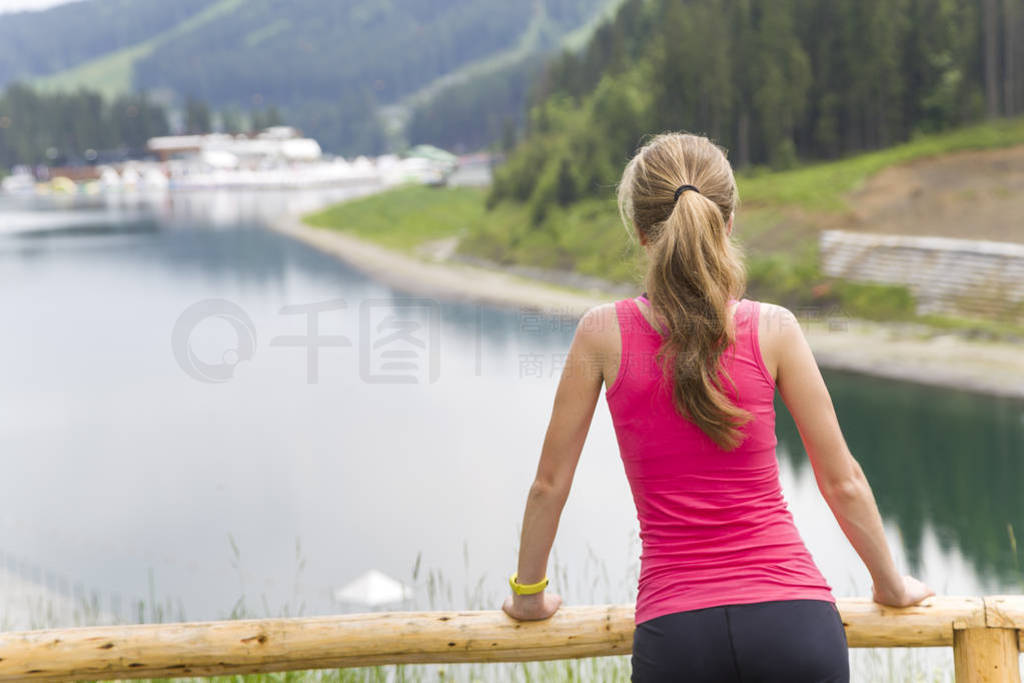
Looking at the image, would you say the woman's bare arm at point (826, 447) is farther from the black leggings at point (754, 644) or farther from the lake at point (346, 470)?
the lake at point (346, 470)

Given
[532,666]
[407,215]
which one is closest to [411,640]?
[532,666]

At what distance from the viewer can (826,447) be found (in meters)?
1.90

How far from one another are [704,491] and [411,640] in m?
0.81

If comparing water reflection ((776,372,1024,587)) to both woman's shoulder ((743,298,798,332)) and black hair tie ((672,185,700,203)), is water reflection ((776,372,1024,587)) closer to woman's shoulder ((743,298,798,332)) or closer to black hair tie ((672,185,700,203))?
woman's shoulder ((743,298,798,332))

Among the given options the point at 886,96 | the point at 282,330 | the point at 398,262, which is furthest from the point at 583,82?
the point at 282,330

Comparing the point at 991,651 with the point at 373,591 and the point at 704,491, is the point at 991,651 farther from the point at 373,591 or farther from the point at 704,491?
the point at 373,591

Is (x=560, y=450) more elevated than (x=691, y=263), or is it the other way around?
(x=691, y=263)

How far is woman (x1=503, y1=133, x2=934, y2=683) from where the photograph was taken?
174cm

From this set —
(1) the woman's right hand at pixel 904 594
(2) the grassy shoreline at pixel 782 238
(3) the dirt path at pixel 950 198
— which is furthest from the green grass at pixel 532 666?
(3) the dirt path at pixel 950 198

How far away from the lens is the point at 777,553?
1785 mm

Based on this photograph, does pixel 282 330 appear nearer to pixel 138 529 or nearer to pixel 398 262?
pixel 398 262

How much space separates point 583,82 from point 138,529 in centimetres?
4219

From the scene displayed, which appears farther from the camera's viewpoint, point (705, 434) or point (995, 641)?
point (995, 641)

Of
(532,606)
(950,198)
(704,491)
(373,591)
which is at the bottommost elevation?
(373,591)
